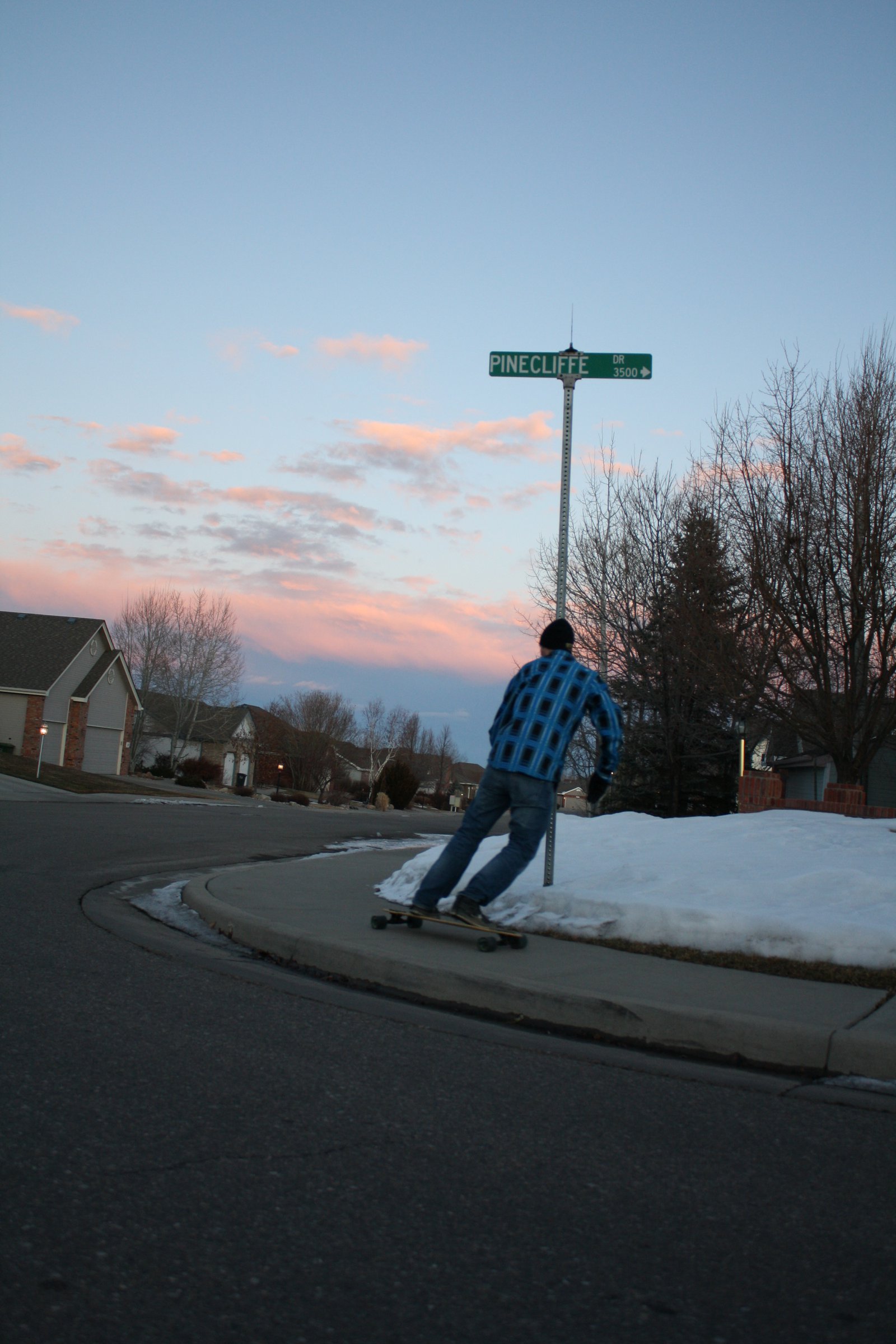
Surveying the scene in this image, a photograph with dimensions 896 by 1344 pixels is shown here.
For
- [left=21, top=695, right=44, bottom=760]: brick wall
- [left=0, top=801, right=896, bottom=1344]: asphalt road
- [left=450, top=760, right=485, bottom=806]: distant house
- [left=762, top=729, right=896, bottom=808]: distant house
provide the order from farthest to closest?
1. [left=450, top=760, right=485, bottom=806]: distant house
2. [left=21, top=695, right=44, bottom=760]: brick wall
3. [left=762, top=729, right=896, bottom=808]: distant house
4. [left=0, top=801, right=896, bottom=1344]: asphalt road

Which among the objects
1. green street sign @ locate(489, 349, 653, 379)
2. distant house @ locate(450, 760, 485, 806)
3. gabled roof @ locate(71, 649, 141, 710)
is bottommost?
distant house @ locate(450, 760, 485, 806)

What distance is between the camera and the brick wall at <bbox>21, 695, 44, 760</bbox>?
39.7 m

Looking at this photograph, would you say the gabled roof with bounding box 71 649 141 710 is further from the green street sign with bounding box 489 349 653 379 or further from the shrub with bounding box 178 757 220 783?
the green street sign with bounding box 489 349 653 379

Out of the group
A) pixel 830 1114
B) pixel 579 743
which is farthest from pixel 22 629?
pixel 830 1114

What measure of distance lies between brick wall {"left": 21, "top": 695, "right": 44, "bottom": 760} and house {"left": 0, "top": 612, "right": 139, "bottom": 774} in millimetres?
22

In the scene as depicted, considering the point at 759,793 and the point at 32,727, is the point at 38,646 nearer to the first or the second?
the point at 32,727

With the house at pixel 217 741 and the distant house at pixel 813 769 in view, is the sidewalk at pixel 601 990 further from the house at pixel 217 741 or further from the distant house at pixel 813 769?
the house at pixel 217 741

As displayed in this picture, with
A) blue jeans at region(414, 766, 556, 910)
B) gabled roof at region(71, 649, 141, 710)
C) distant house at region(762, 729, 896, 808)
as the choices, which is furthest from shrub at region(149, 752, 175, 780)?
blue jeans at region(414, 766, 556, 910)

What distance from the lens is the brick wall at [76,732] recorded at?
138 ft

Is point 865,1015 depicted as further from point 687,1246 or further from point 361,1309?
point 361,1309

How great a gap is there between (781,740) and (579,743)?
5.28m

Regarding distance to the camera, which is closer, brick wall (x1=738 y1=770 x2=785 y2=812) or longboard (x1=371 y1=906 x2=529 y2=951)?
longboard (x1=371 y1=906 x2=529 y2=951)

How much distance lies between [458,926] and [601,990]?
146cm

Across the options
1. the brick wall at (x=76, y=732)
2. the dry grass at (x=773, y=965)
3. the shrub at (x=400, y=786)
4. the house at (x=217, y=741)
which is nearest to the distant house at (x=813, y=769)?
the dry grass at (x=773, y=965)
